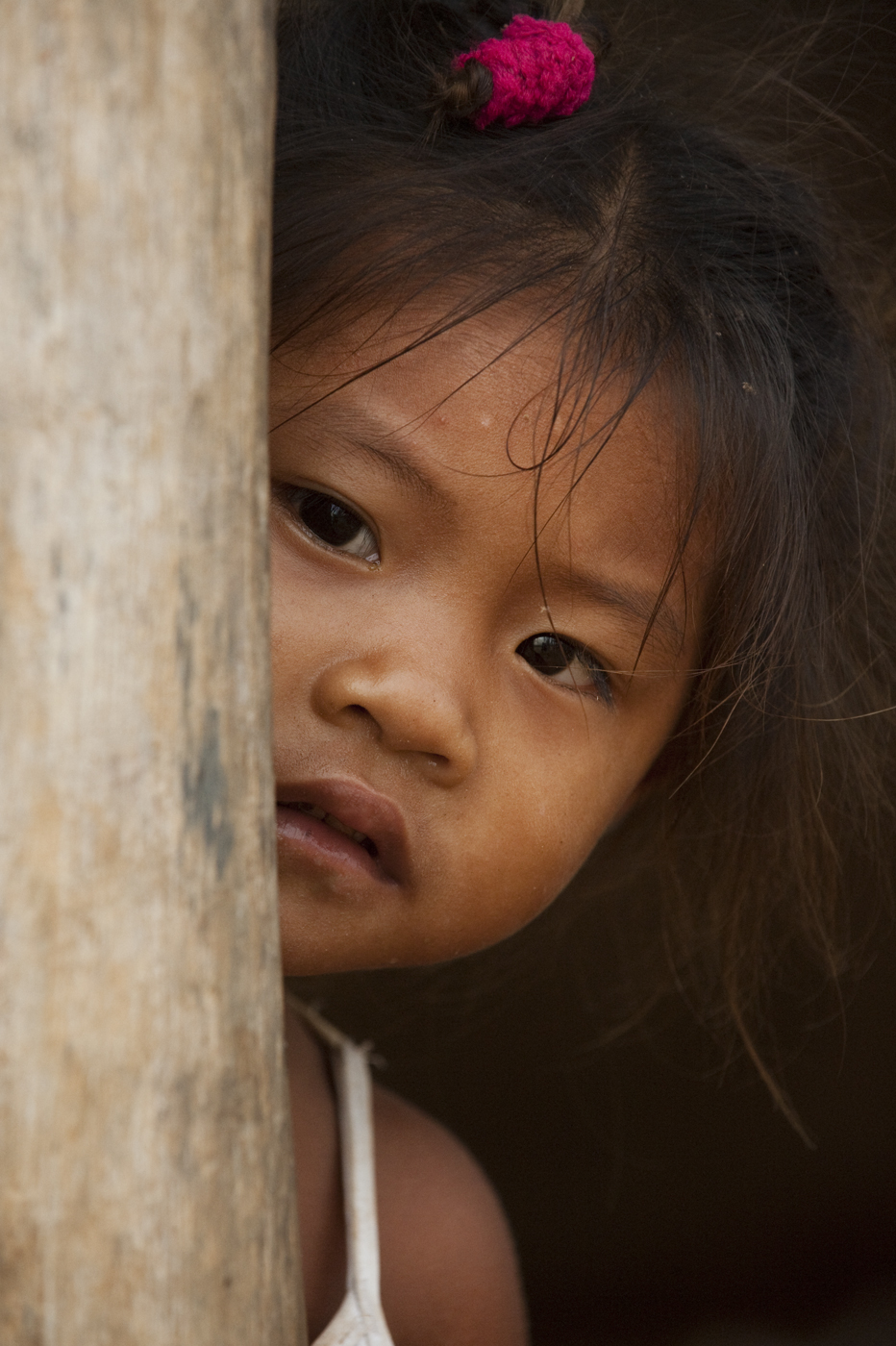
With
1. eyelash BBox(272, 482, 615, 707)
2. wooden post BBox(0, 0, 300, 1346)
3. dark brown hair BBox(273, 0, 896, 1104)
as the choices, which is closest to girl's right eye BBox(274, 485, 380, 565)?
eyelash BBox(272, 482, 615, 707)

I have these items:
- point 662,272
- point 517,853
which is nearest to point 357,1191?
point 517,853

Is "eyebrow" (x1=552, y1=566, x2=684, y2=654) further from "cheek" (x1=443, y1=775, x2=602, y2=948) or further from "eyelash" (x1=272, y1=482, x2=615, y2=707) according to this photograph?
"cheek" (x1=443, y1=775, x2=602, y2=948)

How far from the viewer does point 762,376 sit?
1.09m

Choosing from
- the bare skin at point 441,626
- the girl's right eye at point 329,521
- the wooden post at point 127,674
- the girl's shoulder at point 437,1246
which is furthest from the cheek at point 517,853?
the wooden post at point 127,674

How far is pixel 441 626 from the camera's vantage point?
0.95 meters

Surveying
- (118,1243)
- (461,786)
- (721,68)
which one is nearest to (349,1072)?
(461,786)

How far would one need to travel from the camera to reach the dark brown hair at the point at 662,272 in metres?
1.00

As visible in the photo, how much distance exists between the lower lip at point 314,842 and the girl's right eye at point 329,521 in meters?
0.20

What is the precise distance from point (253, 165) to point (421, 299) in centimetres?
49

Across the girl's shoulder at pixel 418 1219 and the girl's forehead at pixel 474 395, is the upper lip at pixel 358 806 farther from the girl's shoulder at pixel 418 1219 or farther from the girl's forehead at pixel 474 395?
the girl's shoulder at pixel 418 1219

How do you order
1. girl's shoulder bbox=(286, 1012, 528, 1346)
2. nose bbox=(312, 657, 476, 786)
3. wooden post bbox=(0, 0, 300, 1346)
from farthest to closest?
girl's shoulder bbox=(286, 1012, 528, 1346) < nose bbox=(312, 657, 476, 786) < wooden post bbox=(0, 0, 300, 1346)

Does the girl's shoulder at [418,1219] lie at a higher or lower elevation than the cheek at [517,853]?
lower

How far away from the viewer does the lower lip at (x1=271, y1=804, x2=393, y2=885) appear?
3.23ft

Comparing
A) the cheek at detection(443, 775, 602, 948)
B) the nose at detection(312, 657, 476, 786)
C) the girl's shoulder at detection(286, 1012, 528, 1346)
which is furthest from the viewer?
the girl's shoulder at detection(286, 1012, 528, 1346)
